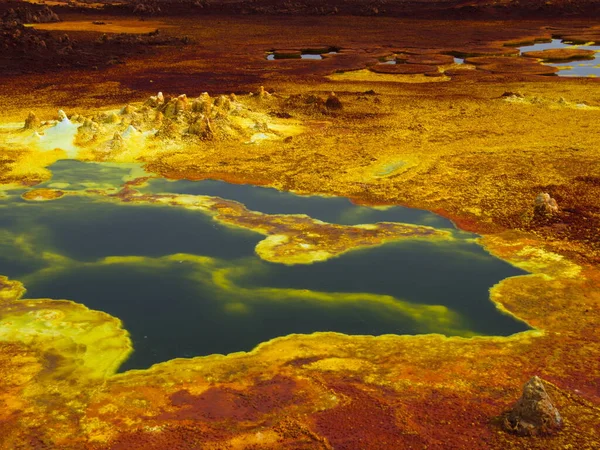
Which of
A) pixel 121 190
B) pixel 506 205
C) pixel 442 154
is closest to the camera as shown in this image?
pixel 506 205

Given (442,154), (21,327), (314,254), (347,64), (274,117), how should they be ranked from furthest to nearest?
(347,64)
(274,117)
(442,154)
(314,254)
(21,327)

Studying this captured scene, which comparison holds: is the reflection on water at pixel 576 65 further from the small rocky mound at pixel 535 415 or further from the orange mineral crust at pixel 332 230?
the small rocky mound at pixel 535 415

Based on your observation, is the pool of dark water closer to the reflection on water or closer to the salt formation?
the salt formation

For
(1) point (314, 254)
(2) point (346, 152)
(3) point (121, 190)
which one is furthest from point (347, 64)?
(1) point (314, 254)

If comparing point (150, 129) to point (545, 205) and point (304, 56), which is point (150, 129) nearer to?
point (545, 205)

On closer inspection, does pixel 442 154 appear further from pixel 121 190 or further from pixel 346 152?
pixel 121 190

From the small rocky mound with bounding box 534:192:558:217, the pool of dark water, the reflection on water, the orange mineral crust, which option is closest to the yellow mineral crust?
the orange mineral crust
